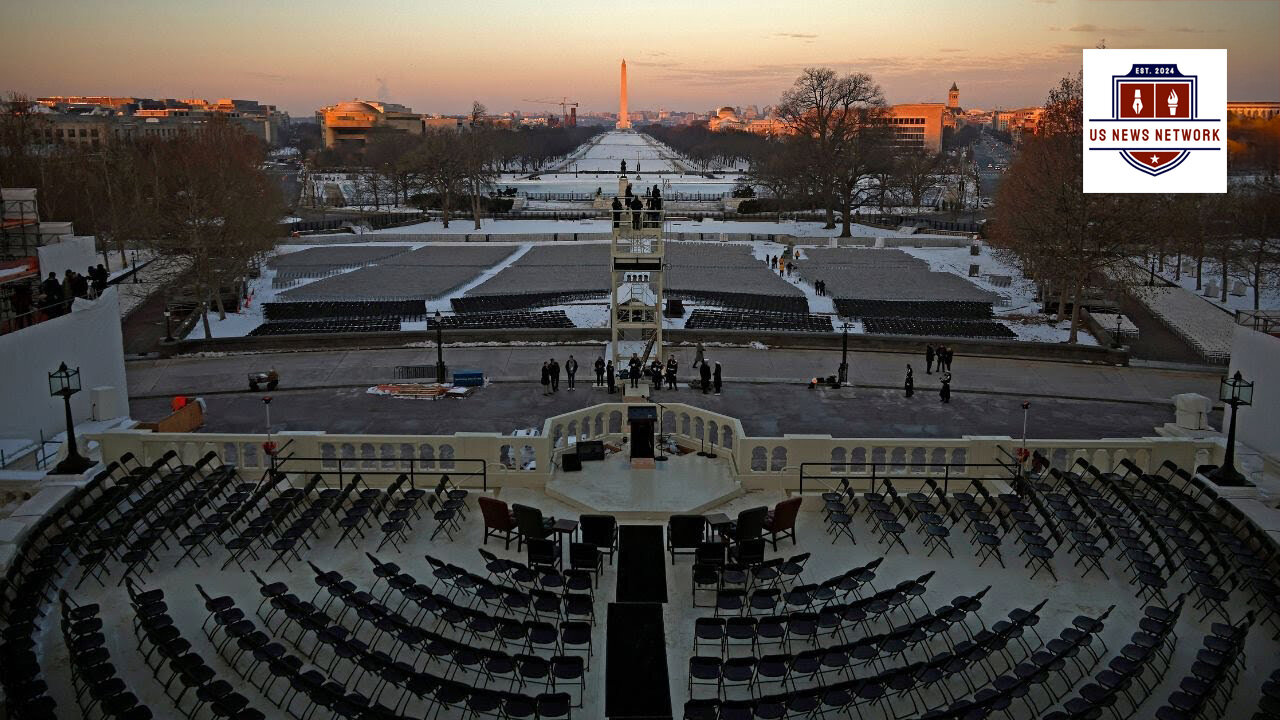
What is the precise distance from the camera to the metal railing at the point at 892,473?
19.2 metres

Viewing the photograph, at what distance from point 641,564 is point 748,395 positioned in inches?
649

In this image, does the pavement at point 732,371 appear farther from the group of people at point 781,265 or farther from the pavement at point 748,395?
the group of people at point 781,265

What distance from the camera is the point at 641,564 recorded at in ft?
54.7

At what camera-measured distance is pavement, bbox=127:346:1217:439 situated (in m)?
29.4

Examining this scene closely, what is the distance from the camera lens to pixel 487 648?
13.8 metres

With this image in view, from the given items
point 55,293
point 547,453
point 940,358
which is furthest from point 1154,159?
point 55,293

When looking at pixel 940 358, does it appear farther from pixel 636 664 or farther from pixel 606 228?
pixel 606 228

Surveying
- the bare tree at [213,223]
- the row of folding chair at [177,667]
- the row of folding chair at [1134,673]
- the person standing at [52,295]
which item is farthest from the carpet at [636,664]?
the bare tree at [213,223]

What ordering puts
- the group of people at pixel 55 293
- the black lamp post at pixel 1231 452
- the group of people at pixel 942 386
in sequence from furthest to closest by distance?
the group of people at pixel 942 386
the group of people at pixel 55 293
the black lamp post at pixel 1231 452

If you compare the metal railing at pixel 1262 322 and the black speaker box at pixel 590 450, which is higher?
the metal railing at pixel 1262 322

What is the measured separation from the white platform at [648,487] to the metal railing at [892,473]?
150cm

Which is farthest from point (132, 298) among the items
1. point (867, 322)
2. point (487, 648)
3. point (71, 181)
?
point (487, 648)

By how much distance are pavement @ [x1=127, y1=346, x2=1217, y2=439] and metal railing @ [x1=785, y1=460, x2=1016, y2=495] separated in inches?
307

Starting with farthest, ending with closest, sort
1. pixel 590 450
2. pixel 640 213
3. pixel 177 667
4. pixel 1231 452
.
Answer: pixel 640 213
pixel 590 450
pixel 1231 452
pixel 177 667
